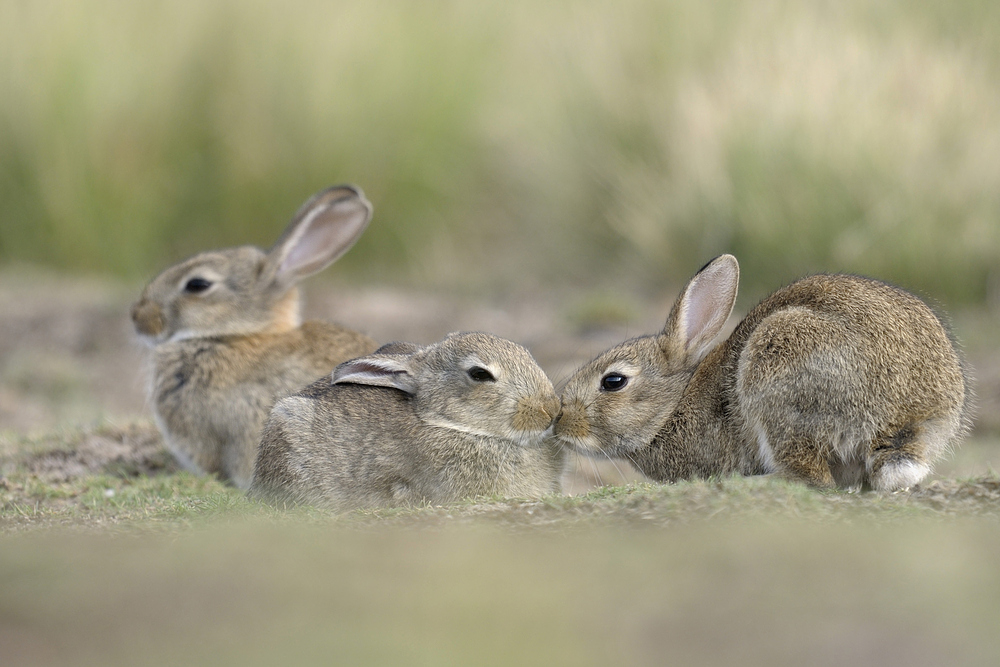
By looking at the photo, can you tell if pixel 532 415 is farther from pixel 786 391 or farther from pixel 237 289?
pixel 237 289

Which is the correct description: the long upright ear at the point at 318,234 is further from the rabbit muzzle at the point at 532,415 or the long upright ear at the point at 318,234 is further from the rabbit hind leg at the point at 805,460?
the rabbit hind leg at the point at 805,460

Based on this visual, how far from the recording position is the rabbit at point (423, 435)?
17.4ft

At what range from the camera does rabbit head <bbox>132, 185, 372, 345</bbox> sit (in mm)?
7020

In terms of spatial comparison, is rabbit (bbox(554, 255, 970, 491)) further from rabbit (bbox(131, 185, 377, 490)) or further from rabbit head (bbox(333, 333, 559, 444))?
rabbit (bbox(131, 185, 377, 490))

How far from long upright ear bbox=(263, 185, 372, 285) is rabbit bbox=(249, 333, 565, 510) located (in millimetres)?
1847

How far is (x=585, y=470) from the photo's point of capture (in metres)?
7.05

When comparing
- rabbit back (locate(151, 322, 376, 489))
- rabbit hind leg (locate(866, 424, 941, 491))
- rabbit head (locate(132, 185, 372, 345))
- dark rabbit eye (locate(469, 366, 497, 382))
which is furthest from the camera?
rabbit head (locate(132, 185, 372, 345))

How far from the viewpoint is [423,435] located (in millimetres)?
5344

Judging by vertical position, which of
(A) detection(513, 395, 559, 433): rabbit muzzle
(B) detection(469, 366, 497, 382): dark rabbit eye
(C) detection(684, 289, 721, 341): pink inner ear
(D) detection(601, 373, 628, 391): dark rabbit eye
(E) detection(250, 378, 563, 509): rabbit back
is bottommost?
(E) detection(250, 378, 563, 509): rabbit back

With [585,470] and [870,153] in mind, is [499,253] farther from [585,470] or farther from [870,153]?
[585,470]

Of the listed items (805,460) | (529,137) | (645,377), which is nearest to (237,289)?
(645,377)

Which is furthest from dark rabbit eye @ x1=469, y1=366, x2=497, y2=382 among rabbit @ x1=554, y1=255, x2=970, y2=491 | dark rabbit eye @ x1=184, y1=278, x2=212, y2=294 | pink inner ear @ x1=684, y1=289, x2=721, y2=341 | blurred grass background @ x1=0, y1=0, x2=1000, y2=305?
blurred grass background @ x1=0, y1=0, x2=1000, y2=305

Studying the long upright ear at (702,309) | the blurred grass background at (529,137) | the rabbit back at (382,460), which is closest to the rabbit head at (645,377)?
the long upright ear at (702,309)

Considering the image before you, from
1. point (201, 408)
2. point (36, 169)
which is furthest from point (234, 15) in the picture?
point (201, 408)
